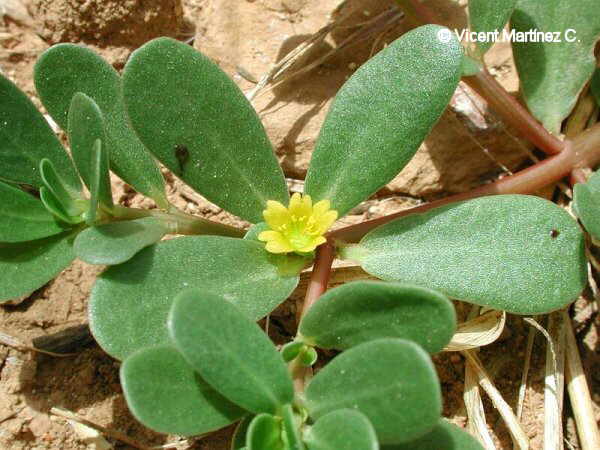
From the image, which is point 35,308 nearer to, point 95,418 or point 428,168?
point 95,418

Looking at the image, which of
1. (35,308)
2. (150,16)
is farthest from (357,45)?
(35,308)

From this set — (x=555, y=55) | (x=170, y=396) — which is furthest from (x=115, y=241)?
(x=555, y=55)

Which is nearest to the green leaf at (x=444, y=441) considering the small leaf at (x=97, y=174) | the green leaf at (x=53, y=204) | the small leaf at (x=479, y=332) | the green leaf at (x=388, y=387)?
the green leaf at (x=388, y=387)

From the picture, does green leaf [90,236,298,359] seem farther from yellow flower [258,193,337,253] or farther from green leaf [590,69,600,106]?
green leaf [590,69,600,106]

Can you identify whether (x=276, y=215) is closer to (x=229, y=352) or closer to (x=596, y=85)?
(x=229, y=352)

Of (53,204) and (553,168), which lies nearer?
(53,204)

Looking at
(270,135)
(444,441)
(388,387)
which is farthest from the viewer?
(270,135)

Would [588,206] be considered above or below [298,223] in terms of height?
above
